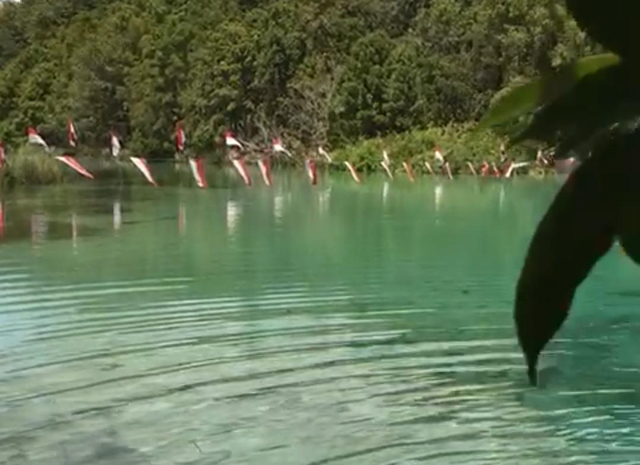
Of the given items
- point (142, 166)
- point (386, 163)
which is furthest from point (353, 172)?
point (142, 166)

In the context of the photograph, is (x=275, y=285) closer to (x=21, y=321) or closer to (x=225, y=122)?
(x=21, y=321)

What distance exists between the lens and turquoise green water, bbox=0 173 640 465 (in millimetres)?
5621

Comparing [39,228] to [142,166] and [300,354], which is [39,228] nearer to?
[142,166]

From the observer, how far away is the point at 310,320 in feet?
29.3

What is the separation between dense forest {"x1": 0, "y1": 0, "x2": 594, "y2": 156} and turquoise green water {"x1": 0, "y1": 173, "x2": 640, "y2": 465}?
48.5 feet

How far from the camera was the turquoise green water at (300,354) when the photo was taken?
562cm

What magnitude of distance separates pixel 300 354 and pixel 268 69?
102ft

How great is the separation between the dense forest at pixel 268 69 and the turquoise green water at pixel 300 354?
48.5 ft

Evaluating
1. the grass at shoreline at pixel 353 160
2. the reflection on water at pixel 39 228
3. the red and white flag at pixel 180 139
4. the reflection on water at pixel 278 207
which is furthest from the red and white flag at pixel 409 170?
the reflection on water at pixel 39 228

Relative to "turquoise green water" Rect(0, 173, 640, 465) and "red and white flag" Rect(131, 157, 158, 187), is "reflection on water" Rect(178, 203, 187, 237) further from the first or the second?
"red and white flag" Rect(131, 157, 158, 187)

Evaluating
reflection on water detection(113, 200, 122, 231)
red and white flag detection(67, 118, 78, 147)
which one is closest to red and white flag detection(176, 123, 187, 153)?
reflection on water detection(113, 200, 122, 231)

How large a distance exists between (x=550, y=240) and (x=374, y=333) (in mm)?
7879

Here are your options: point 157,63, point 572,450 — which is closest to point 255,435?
point 572,450

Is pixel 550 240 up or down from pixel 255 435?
up
